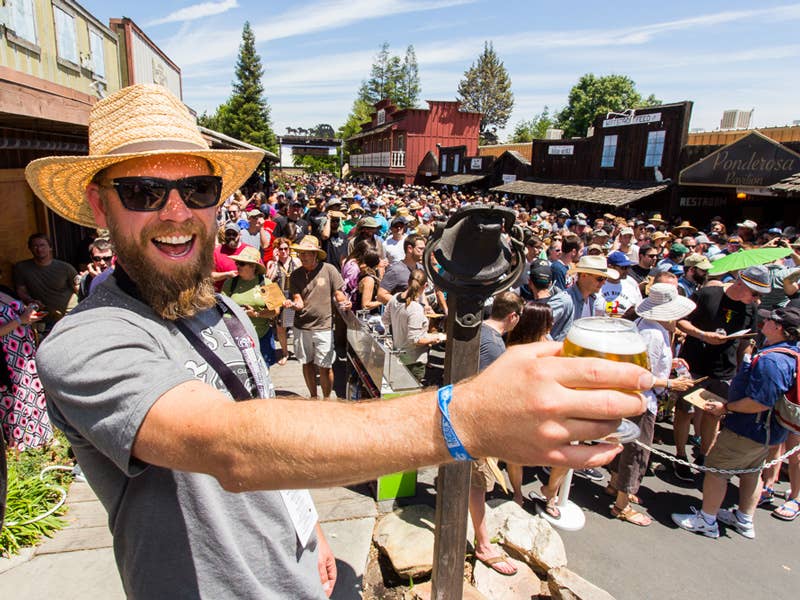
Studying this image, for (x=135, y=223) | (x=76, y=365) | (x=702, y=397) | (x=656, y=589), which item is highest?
(x=135, y=223)

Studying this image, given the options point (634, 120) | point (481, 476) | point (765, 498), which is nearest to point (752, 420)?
point (765, 498)

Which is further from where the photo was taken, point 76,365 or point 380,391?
point 380,391

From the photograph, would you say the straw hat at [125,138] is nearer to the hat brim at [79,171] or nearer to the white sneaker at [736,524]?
the hat brim at [79,171]

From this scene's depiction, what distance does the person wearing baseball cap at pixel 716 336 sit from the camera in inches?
213

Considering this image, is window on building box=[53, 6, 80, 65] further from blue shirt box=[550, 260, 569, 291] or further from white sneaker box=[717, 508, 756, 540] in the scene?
white sneaker box=[717, 508, 756, 540]

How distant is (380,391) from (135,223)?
2899mm

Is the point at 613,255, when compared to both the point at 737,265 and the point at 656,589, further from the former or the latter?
the point at 656,589

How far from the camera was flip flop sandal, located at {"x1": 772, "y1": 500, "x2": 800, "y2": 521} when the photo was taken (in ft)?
15.6

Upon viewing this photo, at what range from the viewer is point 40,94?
3623mm

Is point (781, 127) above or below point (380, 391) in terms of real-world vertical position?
above

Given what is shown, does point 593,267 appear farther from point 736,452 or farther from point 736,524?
point 736,524

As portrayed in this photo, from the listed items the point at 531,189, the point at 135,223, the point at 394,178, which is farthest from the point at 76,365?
the point at 394,178

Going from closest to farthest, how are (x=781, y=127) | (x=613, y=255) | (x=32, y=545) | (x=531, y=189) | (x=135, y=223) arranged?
1. (x=135, y=223)
2. (x=32, y=545)
3. (x=613, y=255)
4. (x=781, y=127)
5. (x=531, y=189)

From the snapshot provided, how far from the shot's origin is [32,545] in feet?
12.0
